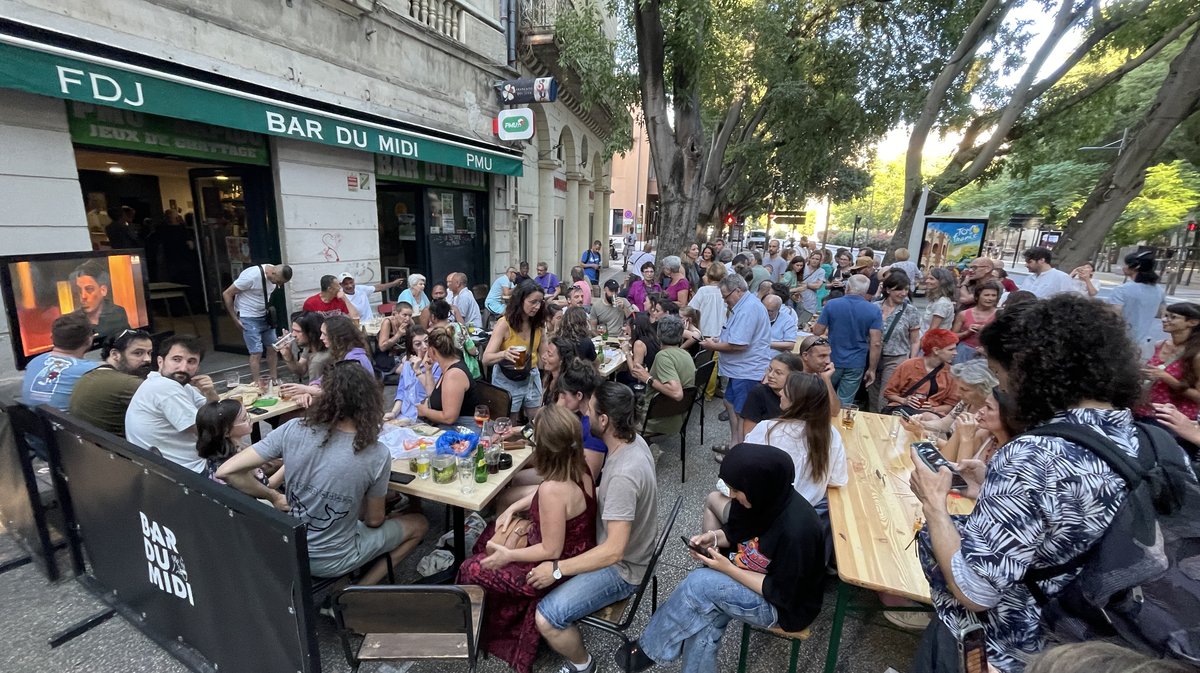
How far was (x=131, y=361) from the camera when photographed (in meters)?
3.41

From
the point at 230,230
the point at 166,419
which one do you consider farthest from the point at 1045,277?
the point at 230,230

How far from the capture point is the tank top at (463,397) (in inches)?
155

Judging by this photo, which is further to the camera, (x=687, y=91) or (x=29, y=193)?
(x=687, y=91)

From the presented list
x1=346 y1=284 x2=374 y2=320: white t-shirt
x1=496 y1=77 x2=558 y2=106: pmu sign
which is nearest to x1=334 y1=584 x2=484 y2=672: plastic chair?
x1=346 y1=284 x2=374 y2=320: white t-shirt

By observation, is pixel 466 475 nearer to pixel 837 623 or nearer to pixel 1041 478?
pixel 837 623

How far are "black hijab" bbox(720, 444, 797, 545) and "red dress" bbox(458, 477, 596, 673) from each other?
2.61 ft

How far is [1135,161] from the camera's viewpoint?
842 centimetres

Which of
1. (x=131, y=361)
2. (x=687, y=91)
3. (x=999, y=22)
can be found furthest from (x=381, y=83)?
(x=999, y=22)

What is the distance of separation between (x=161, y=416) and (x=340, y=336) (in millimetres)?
1361

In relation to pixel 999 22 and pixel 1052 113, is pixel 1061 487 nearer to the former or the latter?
pixel 999 22

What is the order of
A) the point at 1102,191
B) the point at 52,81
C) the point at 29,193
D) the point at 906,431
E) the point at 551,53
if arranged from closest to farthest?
1. the point at 906,431
2. the point at 52,81
3. the point at 29,193
4. the point at 1102,191
5. the point at 551,53

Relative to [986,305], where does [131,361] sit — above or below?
below

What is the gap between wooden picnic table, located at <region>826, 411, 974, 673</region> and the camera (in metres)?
2.26

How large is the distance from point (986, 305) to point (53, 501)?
7699mm
